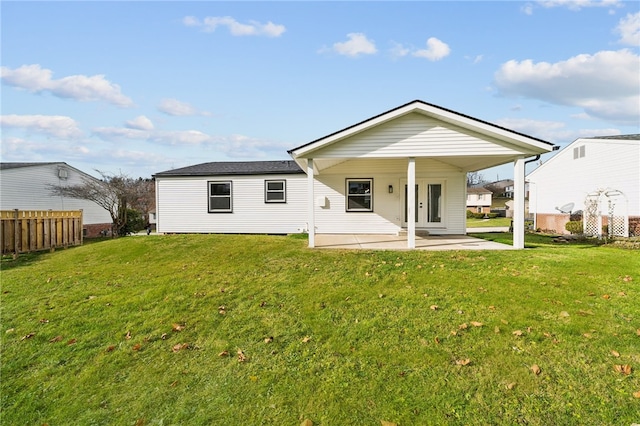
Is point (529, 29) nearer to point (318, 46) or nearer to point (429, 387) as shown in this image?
point (318, 46)

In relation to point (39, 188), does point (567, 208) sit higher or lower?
lower

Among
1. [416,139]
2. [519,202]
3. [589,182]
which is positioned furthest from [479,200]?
[416,139]

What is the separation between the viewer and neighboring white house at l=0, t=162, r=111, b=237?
1858 centimetres

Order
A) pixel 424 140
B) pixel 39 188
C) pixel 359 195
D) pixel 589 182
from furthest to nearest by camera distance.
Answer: pixel 39 188
pixel 589 182
pixel 359 195
pixel 424 140

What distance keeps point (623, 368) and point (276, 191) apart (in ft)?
43.7

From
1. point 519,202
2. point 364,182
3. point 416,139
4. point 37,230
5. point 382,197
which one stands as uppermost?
point 416,139

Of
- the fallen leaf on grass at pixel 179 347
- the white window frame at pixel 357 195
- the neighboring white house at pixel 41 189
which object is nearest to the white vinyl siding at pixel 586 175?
the white window frame at pixel 357 195

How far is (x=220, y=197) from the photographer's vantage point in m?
15.6

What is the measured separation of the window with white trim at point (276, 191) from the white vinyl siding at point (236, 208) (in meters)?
0.18

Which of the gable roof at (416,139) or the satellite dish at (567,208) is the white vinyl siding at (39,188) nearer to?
the gable roof at (416,139)

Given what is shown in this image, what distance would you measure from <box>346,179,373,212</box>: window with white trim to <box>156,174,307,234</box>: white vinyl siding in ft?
8.51

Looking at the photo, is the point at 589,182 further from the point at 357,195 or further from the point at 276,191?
the point at 276,191

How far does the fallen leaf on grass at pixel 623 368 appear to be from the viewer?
3.33 meters

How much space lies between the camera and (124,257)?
909cm
